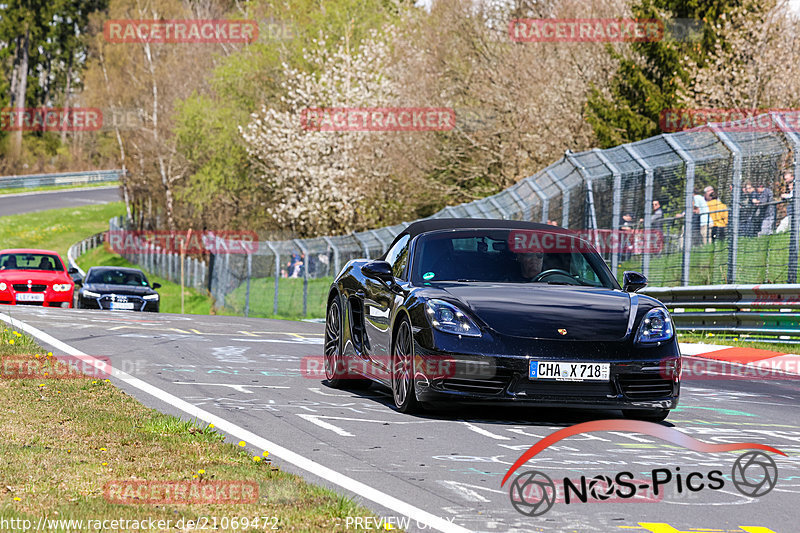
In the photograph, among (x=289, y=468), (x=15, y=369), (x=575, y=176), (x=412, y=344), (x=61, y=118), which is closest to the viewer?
(x=289, y=468)

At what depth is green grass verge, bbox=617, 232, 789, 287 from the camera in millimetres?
16172

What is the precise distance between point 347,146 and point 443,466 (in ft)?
127

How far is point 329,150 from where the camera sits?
150ft

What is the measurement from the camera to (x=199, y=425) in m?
7.89

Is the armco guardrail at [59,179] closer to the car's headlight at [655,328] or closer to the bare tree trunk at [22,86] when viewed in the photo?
the bare tree trunk at [22,86]

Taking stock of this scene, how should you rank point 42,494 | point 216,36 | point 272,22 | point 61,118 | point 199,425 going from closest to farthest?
point 42,494
point 199,425
point 272,22
point 216,36
point 61,118

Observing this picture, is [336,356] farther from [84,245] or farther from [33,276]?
[84,245]

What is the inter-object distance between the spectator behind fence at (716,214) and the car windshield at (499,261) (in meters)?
7.58

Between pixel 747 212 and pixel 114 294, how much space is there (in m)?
14.9

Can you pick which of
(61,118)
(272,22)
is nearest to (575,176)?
(272,22)

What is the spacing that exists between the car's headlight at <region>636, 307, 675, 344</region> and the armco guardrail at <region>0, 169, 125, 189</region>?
3310 inches

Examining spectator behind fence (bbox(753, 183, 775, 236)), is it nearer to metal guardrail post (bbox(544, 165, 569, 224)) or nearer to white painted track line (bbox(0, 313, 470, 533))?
metal guardrail post (bbox(544, 165, 569, 224))

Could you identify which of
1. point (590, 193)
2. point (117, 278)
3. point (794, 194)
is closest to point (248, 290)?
point (117, 278)

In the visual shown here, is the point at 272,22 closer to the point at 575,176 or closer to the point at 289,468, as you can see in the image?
the point at 575,176
